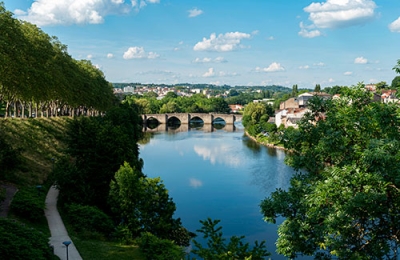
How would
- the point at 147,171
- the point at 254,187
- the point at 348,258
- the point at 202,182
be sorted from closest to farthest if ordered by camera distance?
the point at 348,258 → the point at 254,187 → the point at 202,182 → the point at 147,171

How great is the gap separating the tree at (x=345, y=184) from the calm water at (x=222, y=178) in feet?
36.8

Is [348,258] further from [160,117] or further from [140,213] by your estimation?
[160,117]

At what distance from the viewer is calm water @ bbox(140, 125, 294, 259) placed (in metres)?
29.1

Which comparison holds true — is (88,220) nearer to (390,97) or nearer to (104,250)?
(104,250)

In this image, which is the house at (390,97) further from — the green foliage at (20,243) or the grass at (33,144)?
the grass at (33,144)

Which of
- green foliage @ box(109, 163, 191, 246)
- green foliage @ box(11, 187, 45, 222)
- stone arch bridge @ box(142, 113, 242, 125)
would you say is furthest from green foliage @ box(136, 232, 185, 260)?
stone arch bridge @ box(142, 113, 242, 125)

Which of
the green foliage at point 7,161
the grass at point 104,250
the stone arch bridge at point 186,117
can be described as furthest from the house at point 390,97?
the stone arch bridge at point 186,117

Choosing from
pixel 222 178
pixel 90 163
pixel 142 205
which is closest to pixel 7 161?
pixel 90 163

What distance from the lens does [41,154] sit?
3375 centimetres

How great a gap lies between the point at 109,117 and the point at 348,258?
133 ft

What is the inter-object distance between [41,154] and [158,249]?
66.7 feet

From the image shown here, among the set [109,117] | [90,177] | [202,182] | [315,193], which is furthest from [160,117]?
[315,193]

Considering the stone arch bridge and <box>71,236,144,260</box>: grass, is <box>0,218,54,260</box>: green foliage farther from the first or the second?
the stone arch bridge

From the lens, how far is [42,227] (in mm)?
19125
